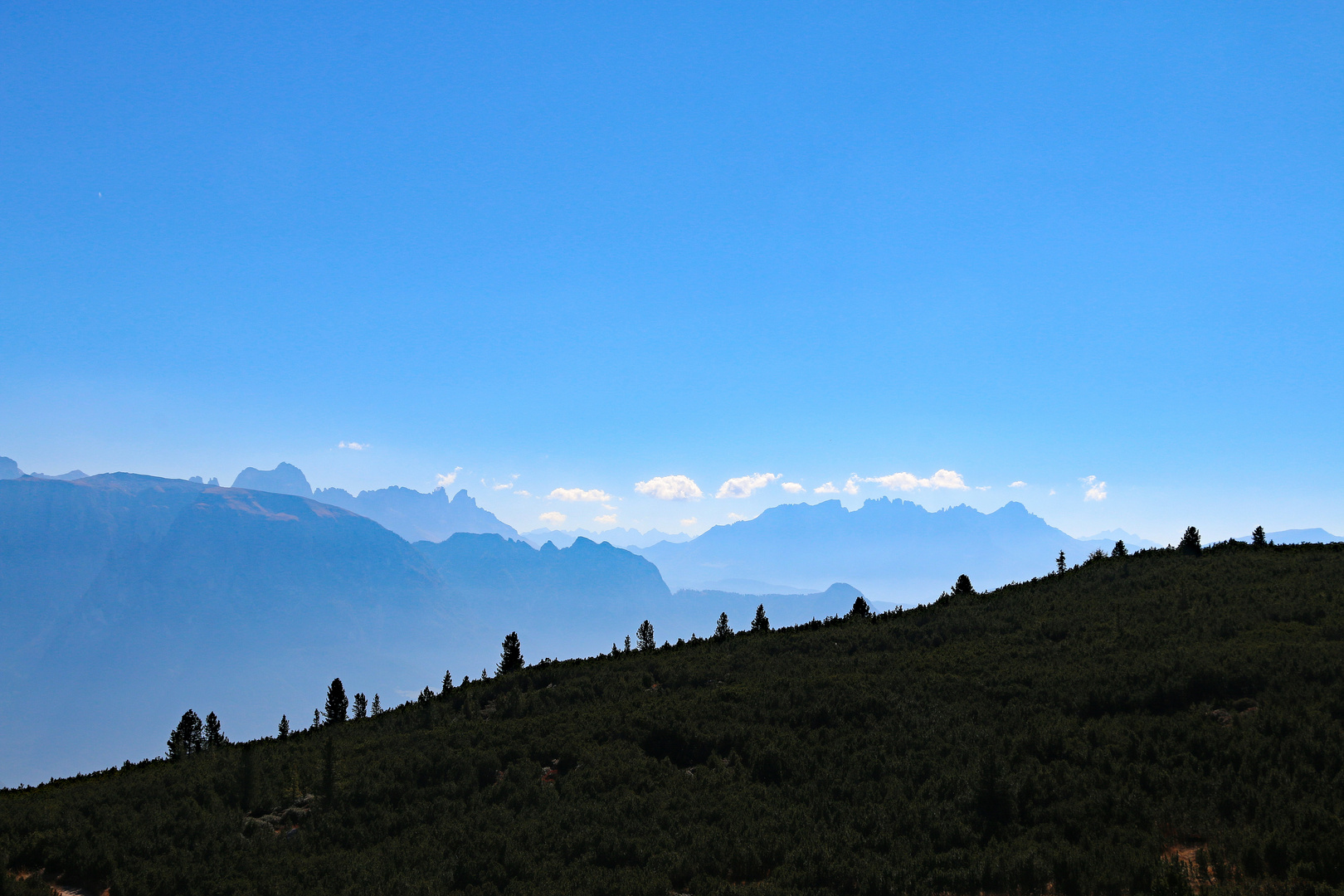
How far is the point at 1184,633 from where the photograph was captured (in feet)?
111

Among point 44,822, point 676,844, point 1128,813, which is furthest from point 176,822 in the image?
point 1128,813

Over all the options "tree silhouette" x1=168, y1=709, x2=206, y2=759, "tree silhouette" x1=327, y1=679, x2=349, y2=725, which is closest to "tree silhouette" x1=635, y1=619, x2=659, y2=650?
"tree silhouette" x1=327, y1=679, x2=349, y2=725

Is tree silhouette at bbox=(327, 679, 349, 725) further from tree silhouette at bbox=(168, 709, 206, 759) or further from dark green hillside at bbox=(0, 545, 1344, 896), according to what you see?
dark green hillside at bbox=(0, 545, 1344, 896)

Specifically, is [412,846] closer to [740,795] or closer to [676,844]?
[676,844]

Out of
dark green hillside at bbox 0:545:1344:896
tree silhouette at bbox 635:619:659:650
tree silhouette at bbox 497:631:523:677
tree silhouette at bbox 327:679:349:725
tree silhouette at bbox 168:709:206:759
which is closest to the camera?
dark green hillside at bbox 0:545:1344:896

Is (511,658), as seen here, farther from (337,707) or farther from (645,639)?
(337,707)

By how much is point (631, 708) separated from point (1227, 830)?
24.3m

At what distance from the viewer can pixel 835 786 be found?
75.2 ft

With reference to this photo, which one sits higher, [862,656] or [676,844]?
[862,656]

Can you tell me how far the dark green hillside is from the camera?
16.9 m

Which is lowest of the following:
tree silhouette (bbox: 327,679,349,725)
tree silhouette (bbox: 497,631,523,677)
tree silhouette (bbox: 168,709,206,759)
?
tree silhouette (bbox: 168,709,206,759)

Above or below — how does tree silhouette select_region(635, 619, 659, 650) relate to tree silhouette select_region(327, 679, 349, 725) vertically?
above

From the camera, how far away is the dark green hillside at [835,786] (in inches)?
664

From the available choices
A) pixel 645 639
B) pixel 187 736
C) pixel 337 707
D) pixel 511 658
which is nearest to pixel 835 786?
pixel 511 658
